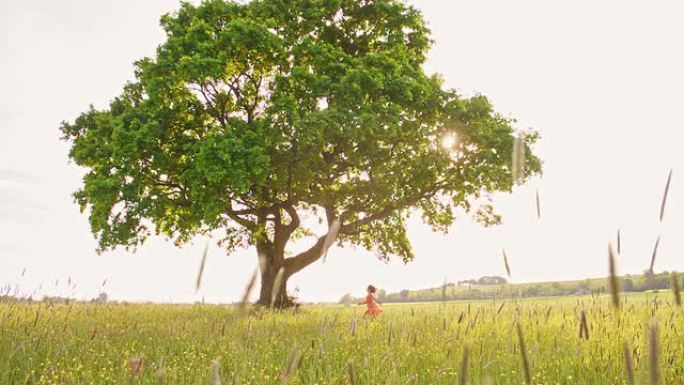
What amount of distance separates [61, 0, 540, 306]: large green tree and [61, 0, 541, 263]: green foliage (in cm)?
Result: 6

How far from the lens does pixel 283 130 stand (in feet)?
61.6

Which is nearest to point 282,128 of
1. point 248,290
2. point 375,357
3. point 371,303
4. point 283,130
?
point 283,130

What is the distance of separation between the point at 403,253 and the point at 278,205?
28.7 ft

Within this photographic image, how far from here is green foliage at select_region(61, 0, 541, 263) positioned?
18750 mm

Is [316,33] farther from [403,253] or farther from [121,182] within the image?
[403,253]

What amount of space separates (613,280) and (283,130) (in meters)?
17.7

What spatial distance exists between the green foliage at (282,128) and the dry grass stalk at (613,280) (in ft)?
53.0

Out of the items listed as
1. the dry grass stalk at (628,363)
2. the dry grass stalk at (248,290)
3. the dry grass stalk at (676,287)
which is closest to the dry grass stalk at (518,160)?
the dry grass stalk at (676,287)

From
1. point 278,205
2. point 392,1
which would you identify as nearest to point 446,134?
point 392,1

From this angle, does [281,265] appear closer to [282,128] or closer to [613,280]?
[282,128]

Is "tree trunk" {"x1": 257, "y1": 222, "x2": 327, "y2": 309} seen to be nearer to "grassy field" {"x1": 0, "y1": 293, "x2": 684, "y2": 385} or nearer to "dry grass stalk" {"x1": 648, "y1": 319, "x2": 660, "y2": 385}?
"grassy field" {"x1": 0, "y1": 293, "x2": 684, "y2": 385}

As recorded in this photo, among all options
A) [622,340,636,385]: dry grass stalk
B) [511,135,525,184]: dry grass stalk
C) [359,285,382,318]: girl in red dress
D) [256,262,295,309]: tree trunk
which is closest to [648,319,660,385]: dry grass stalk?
[622,340,636,385]: dry grass stalk

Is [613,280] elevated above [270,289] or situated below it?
above

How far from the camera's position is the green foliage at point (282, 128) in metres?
18.8
